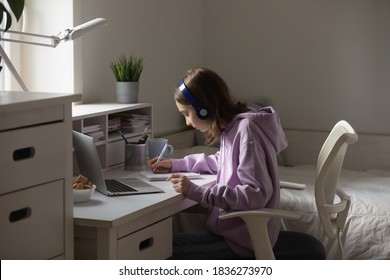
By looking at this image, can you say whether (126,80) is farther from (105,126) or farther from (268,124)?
(268,124)

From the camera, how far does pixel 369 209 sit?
10.5 feet

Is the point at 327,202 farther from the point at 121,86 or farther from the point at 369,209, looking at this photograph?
the point at 121,86

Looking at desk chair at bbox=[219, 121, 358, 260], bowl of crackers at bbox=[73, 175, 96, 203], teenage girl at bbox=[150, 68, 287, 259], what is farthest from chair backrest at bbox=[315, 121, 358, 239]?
bowl of crackers at bbox=[73, 175, 96, 203]

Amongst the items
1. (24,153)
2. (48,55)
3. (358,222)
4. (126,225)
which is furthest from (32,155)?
(358,222)

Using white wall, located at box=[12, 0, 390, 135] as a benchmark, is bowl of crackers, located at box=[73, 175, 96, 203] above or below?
below

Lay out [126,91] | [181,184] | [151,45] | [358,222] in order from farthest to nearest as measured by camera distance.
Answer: [151,45] → [126,91] → [358,222] → [181,184]

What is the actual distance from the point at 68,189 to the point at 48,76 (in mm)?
1170

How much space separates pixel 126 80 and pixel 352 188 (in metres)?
1.10

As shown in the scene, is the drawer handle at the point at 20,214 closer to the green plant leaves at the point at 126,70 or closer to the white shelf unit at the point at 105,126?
the white shelf unit at the point at 105,126

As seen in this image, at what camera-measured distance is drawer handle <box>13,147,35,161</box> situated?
202cm

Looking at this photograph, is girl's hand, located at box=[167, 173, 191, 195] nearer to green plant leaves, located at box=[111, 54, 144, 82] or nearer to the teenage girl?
the teenage girl

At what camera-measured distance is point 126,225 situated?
2.30 meters

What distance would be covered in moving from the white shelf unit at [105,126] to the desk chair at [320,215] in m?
0.74
